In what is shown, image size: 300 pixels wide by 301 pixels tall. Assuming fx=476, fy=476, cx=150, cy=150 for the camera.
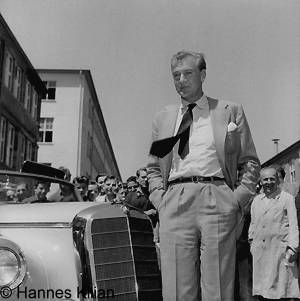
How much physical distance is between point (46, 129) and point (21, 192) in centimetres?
3254

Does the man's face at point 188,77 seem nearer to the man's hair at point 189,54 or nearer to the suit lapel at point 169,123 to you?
the man's hair at point 189,54

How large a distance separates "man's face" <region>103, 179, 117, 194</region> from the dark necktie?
429 centimetres

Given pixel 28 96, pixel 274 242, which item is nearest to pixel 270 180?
pixel 274 242

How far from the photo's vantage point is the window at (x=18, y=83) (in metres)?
25.9

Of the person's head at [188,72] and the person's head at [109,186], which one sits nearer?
the person's head at [188,72]

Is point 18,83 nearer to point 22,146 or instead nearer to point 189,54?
point 22,146

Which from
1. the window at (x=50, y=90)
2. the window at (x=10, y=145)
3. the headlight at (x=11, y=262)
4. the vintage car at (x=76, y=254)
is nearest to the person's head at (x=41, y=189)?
the vintage car at (x=76, y=254)

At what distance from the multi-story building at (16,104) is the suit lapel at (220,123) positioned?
21279 millimetres

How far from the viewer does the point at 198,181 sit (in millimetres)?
2984

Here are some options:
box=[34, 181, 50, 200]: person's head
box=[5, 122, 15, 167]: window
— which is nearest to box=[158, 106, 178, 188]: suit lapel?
box=[34, 181, 50, 200]: person's head

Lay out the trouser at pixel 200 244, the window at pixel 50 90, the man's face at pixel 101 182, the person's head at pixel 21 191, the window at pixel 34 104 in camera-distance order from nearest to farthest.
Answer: the trouser at pixel 200 244
the person's head at pixel 21 191
the man's face at pixel 101 182
the window at pixel 34 104
the window at pixel 50 90

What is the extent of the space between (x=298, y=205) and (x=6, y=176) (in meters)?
3.31

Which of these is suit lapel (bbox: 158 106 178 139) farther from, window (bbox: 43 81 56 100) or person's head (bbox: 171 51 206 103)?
window (bbox: 43 81 56 100)

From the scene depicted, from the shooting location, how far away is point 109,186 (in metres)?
7.52
